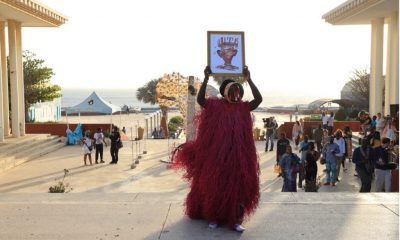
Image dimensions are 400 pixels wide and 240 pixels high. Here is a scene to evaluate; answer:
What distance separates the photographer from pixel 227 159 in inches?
199

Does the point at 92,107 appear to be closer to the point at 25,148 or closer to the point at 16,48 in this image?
the point at 16,48

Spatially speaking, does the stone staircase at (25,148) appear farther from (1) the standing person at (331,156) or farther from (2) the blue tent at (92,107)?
(1) the standing person at (331,156)

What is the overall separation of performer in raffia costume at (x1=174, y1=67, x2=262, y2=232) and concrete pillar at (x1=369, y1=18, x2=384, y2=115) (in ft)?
60.6

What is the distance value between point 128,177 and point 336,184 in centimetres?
556

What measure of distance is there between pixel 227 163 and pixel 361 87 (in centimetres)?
3329

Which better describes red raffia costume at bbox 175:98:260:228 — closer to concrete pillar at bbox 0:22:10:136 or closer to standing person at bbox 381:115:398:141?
standing person at bbox 381:115:398:141

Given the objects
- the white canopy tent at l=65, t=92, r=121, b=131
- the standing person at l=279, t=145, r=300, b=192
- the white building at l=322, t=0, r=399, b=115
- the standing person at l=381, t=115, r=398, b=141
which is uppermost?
the white building at l=322, t=0, r=399, b=115

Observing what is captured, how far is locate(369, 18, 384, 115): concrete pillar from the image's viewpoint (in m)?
22.0

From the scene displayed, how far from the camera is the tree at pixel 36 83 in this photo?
26.6 metres

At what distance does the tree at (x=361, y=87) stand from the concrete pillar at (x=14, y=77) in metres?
24.2

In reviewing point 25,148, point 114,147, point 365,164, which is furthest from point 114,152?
point 365,164

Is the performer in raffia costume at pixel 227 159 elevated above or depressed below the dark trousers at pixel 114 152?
above

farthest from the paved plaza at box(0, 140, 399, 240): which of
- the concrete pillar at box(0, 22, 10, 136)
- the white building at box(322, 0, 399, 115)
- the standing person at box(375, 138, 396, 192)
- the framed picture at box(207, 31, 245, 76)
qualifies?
the concrete pillar at box(0, 22, 10, 136)

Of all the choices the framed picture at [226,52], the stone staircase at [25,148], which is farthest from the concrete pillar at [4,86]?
the framed picture at [226,52]
